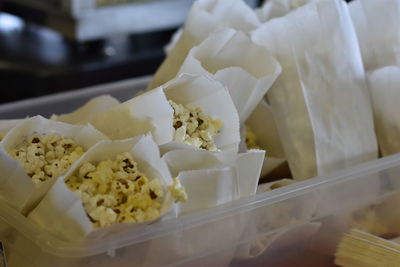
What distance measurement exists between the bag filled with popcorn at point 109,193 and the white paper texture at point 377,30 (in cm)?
42

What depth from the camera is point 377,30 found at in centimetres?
95

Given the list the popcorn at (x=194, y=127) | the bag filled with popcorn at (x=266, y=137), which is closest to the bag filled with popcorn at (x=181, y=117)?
the popcorn at (x=194, y=127)

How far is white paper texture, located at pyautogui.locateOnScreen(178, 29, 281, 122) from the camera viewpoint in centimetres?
84

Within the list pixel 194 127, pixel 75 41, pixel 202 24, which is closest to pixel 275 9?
pixel 202 24

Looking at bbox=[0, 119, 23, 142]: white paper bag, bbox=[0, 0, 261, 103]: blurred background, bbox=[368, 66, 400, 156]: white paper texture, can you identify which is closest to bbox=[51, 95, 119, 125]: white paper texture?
bbox=[0, 119, 23, 142]: white paper bag

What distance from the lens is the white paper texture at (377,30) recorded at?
0.94 m

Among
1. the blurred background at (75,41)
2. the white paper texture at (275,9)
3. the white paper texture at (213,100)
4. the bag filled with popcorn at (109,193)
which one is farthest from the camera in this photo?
the blurred background at (75,41)

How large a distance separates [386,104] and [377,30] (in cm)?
11

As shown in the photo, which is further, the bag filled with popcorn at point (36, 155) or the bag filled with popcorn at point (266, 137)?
the bag filled with popcorn at point (266, 137)

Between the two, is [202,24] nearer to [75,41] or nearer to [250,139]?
[250,139]

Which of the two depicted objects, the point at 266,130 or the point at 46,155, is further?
the point at 266,130

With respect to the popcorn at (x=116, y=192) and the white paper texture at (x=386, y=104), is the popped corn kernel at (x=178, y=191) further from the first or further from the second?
the white paper texture at (x=386, y=104)

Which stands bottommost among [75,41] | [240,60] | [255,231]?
[75,41]

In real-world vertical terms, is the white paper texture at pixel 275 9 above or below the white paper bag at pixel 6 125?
above
